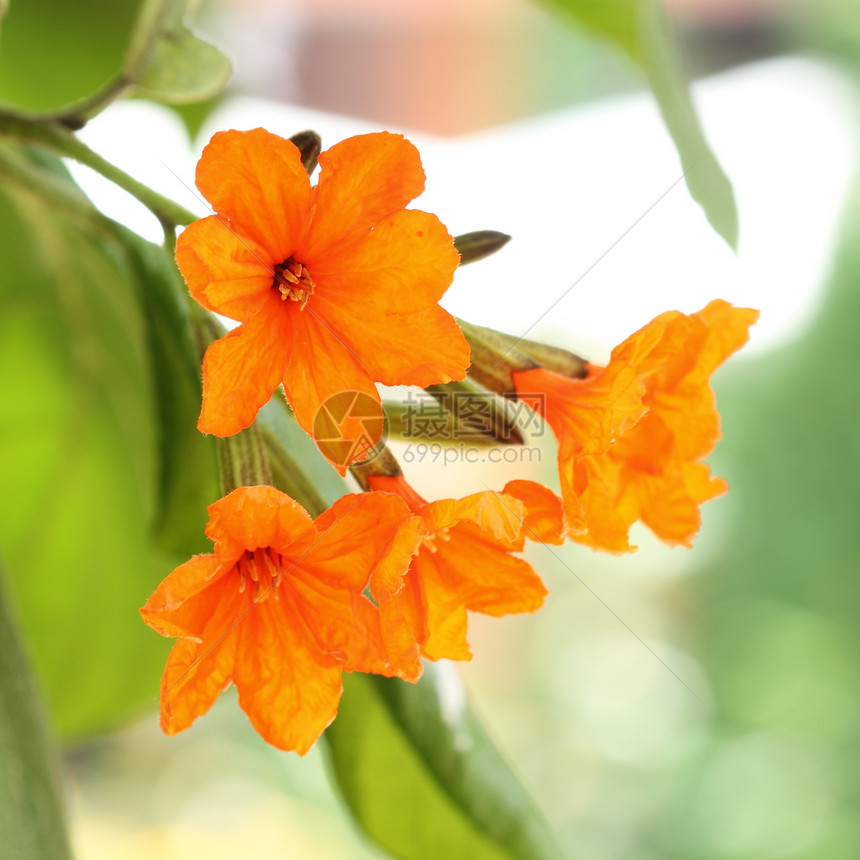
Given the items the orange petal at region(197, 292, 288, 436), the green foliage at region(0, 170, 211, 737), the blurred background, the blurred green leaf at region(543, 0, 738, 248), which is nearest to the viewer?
the orange petal at region(197, 292, 288, 436)

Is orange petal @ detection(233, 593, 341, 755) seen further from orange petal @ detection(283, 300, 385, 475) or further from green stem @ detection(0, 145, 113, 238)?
green stem @ detection(0, 145, 113, 238)

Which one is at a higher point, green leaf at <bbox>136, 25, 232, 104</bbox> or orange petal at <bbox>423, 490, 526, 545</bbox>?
green leaf at <bbox>136, 25, 232, 104</bbox>

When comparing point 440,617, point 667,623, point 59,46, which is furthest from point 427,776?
point 667,623

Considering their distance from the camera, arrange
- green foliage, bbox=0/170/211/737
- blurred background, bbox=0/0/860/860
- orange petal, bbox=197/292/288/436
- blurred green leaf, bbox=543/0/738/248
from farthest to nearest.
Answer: blurred background, bbox=0/0/860/860, green foliage, bbox=0/170/211/737, blurred green leaf, bbox=543/0/738/248, orange petal, bbox=197/292/288/436

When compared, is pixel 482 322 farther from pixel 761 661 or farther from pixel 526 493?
pixel 761 661

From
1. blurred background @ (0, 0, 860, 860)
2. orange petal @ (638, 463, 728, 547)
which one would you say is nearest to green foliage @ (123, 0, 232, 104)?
orange petal @ (638, 463, 728, 547)

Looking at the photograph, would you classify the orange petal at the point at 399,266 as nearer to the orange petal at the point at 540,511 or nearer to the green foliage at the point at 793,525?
the orange petal at the point at 540,511

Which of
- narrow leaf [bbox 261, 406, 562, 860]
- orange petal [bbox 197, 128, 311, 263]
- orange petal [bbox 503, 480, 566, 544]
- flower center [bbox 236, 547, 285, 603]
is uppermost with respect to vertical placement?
orange petal [bbox 197, 128, 311, 263]

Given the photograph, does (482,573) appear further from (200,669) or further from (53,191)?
(53,191)
